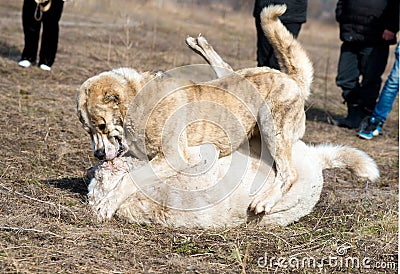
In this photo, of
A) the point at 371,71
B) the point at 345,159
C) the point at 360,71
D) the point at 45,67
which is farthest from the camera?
the point at 45,67

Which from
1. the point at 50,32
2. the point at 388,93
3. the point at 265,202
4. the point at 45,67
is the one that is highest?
the point at 265,202

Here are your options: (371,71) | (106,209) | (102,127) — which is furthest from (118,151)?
(371,71)

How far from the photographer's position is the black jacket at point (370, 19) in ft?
30.8

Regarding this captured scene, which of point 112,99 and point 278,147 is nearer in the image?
point 112,99

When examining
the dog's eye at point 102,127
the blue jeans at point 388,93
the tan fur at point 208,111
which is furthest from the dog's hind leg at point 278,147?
the blue jeans at point 388,93

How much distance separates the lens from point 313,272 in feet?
13.4

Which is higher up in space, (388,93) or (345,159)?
(345,159)

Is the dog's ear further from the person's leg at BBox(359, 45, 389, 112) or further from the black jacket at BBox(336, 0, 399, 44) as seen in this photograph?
the person's leg at BBox(359, 45, 389, 112)

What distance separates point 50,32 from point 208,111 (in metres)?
6.24

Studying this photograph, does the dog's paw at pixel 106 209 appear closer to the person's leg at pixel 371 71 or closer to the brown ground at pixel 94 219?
the brown ground at pixel 94 219

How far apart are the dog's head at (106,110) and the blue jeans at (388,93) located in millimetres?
5171

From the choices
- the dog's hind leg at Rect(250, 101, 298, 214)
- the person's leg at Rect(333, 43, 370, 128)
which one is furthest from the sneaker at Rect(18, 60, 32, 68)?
the dog's hind leg at Rect(250, 101, 298, 214)

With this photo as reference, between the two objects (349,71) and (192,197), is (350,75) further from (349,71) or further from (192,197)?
(192,197)

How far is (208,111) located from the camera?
529 centimetres
